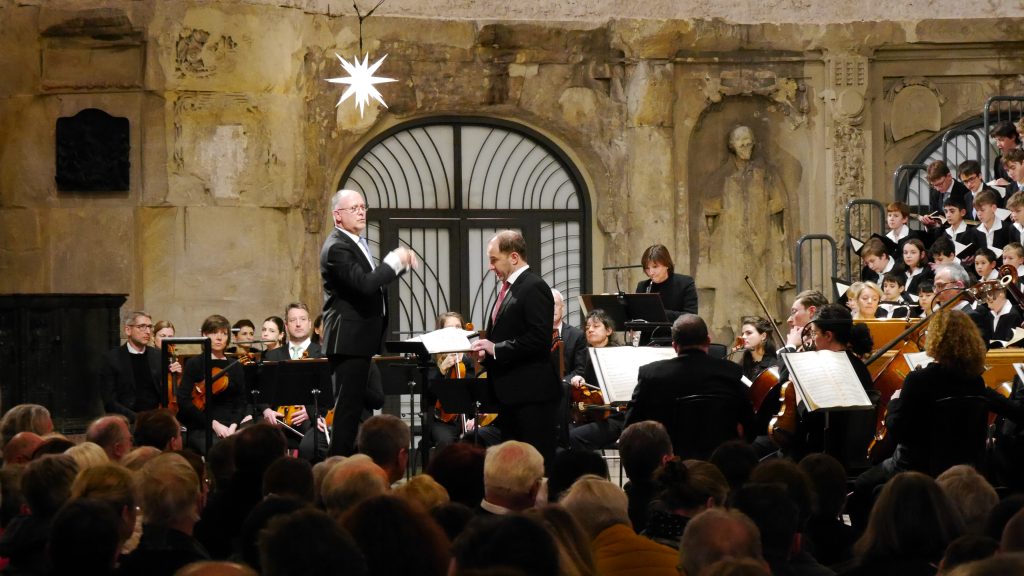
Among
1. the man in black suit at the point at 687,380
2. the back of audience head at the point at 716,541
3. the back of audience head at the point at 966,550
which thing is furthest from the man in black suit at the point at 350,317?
the back of audience head at the point at 966,550

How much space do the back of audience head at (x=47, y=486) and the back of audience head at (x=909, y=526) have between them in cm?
252

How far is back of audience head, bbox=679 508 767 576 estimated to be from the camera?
374 cm

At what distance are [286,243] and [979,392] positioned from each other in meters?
8.03

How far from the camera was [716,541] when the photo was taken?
12.3 feet

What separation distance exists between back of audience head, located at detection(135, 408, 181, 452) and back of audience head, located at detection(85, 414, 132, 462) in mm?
407

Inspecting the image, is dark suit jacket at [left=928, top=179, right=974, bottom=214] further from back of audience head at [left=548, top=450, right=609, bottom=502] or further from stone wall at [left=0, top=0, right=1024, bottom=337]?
back of audience head at [left=548, top=450, right=609, bottom=502]

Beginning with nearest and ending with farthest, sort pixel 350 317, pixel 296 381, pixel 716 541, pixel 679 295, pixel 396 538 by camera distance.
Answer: pixel 396 538, pixel 716 541, pixel 350 317, pixel 296 381, pixel 679 295

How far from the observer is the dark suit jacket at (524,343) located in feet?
23.8

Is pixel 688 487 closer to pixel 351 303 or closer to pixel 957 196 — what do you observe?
pixel 351 303

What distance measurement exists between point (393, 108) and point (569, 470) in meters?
9.13

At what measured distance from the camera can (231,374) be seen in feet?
33.4

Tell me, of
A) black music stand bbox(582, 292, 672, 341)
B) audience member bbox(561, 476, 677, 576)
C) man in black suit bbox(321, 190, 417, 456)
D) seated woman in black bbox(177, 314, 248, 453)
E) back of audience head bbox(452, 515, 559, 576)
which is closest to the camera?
back of audience head bbox(452, 515, 559, 576)

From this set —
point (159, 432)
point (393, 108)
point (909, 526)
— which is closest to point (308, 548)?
point (909, 526)

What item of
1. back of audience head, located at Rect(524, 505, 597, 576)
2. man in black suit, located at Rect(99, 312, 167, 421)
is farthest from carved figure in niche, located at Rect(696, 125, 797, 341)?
back of audience head, located at Rect(524, 505, 597, 576)
